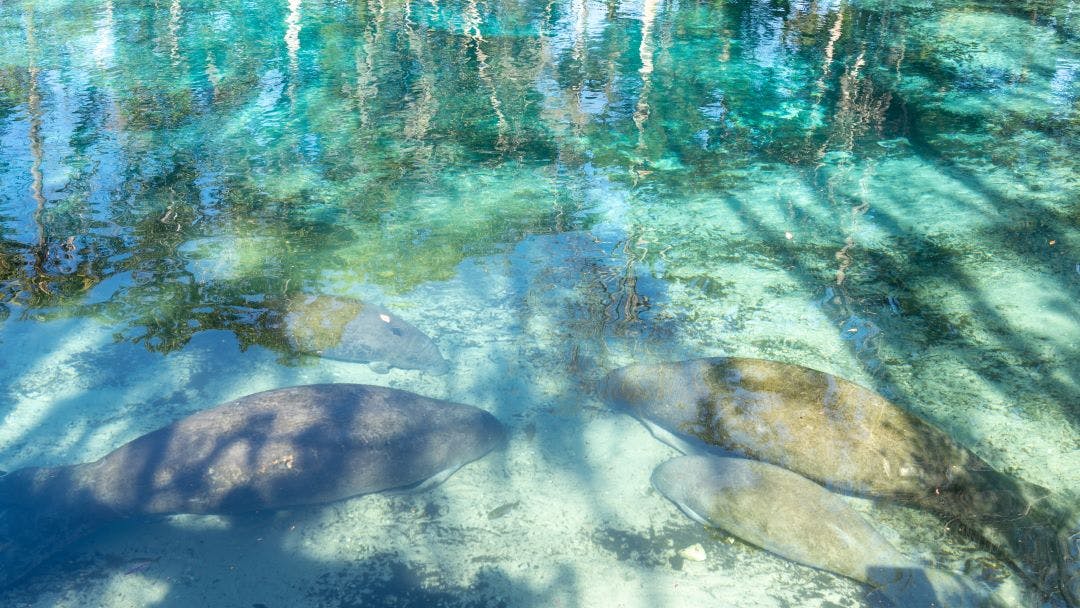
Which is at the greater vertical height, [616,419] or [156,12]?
[156,12]

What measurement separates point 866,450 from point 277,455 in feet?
10.0

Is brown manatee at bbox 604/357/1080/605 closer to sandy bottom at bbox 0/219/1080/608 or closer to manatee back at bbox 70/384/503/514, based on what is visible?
sandy bottom at bbox 0/219/1080/608

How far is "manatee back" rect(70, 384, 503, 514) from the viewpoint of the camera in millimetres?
3910

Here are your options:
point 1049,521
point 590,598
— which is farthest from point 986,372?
point 590,598

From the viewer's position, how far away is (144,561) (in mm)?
3771

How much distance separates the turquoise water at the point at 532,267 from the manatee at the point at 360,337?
0.10m

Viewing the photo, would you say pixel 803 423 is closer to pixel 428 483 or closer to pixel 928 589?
pixel 928 589

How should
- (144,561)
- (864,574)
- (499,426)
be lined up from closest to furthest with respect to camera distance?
1. (864,574)
2. (144,561)
3. (499,426)

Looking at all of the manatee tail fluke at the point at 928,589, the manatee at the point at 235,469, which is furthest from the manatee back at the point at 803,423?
the manatee at the point at 235,469

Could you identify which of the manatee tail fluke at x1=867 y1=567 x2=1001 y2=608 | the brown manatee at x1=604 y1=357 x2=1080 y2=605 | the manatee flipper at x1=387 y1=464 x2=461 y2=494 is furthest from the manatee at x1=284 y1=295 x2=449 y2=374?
the manatee tail fluke at x1=867 y1=567 x2=1001 y2=608

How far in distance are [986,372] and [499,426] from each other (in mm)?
3265

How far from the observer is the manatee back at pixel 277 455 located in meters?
3.91

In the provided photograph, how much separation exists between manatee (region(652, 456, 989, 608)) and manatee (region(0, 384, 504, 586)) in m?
1.38

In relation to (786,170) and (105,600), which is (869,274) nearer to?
(786,170)
